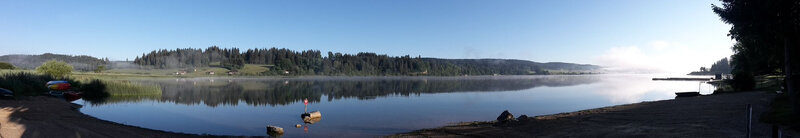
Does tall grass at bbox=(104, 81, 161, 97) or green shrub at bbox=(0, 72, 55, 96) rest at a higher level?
green shrub at bbox=(0, 72, 55, 96)

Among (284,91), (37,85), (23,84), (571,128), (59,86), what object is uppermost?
(23,84)

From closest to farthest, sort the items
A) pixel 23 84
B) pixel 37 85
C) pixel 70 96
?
pixel 23 84
pixel 70 96
pixel 37 85

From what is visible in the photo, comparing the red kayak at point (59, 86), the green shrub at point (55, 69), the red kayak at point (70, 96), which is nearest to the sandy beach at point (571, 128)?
the red kayak at point (70, 96)

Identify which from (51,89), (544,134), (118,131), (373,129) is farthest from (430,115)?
(51,89)

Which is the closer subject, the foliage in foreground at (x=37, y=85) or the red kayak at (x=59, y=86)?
the foliage in foreground at (x=37, y=85)

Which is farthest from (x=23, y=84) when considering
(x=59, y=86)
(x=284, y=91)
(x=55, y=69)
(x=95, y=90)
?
(x=55, y=69)

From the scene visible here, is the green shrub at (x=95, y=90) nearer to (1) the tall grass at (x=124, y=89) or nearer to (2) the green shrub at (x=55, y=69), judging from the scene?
(1) the tall grass at (x=124, y=89)

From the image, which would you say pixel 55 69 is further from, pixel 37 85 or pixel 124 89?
pixel 37 85

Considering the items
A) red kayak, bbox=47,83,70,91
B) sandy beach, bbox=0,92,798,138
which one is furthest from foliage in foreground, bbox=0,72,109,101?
sandy beach, bbox=0,92,798,138

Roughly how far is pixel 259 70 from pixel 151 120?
180 meters

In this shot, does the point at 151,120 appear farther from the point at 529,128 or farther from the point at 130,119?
the point at 529,128

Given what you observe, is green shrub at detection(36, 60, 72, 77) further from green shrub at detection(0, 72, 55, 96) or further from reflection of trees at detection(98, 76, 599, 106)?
green shrub at detection(0, 72, 55, 96)

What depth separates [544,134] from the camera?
16.3 m

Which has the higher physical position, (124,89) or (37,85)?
(37,85)
